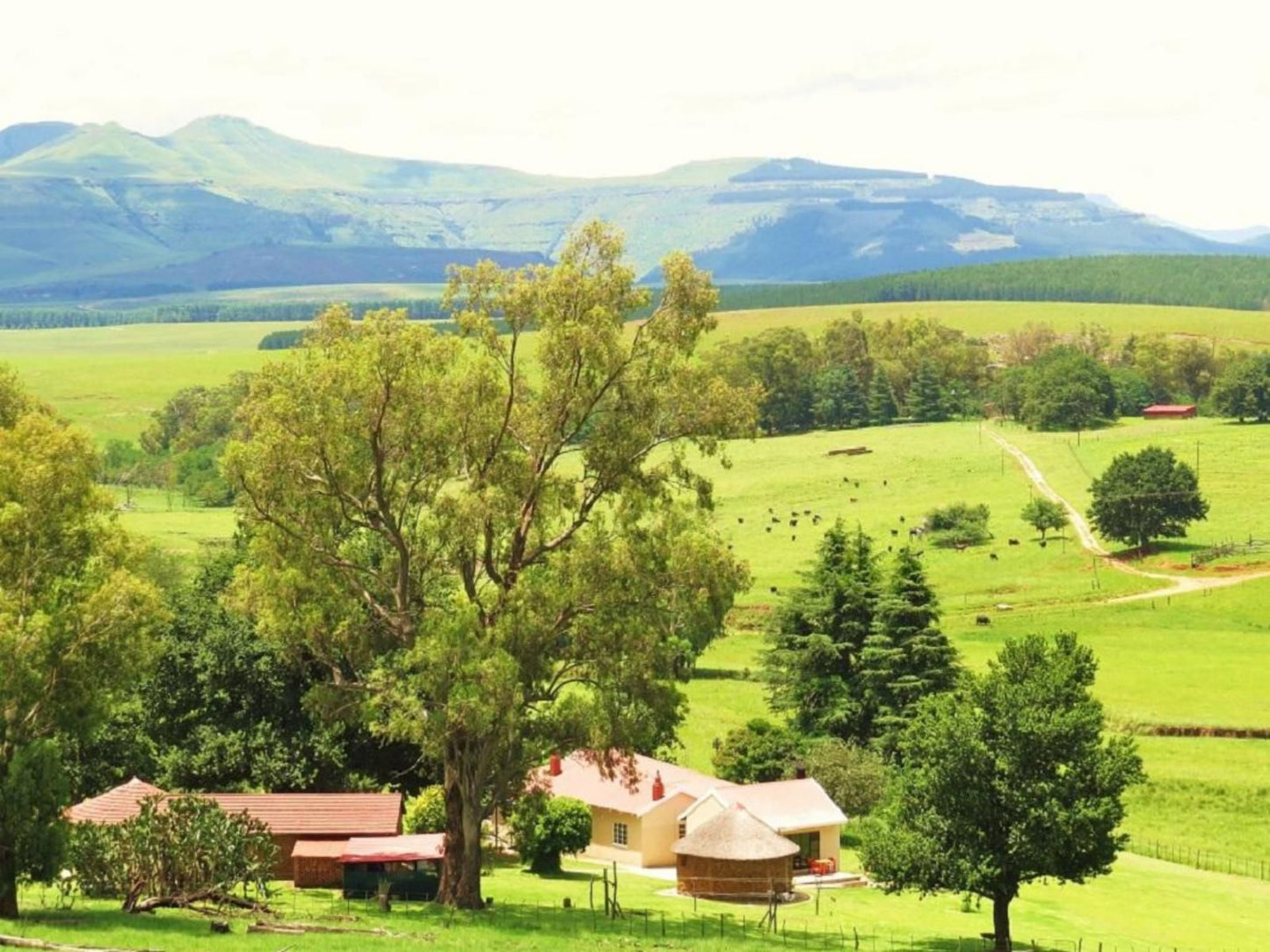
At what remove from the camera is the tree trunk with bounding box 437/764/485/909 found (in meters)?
50.7

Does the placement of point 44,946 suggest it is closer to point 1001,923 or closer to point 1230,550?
point 1001,923

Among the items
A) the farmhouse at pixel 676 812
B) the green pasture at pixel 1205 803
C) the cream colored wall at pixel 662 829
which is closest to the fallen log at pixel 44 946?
the farmhouse at pixel 676 812

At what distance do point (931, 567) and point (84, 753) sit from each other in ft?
284

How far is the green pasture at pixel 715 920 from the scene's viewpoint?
142ft

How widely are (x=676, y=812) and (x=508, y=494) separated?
1998 centimetres

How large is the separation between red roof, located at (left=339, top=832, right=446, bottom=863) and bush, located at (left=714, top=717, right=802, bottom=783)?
22668mm

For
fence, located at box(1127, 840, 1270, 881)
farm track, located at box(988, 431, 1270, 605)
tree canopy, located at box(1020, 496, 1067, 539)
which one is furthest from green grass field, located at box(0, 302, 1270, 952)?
tree canopy, located at box(1020, 496, 1067, 539)

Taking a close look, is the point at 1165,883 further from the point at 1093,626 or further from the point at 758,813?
the point at 1093,626

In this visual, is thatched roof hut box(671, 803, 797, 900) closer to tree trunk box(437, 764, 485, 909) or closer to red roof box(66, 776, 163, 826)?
tree trunk box(437, 764, 485, 909)

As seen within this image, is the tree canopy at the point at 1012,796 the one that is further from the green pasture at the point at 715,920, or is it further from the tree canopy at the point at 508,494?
the tree canopy at the point at 508,494

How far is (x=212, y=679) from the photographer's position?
2537 inches

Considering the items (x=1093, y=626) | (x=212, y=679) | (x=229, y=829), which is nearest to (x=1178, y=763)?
(x=1093, y=626)

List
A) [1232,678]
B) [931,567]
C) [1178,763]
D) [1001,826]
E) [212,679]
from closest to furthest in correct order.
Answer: [1001,826]
[212,679]
[1178,763]
[1232,678]
[931,567]

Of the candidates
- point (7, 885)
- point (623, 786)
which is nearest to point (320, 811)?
point (623, 786)
